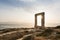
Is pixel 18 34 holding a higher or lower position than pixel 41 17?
lower

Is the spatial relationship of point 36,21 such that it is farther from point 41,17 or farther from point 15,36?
point 15,36

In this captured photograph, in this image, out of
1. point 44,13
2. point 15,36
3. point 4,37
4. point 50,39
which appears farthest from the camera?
point 44,13

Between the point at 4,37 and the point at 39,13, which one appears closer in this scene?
the point at 4,37

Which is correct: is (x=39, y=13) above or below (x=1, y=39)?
above

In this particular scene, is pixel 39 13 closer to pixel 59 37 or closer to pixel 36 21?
pixel 36 21

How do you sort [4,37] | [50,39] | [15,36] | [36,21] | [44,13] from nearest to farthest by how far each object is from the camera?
[50,39]
[4,37]
[15,36]
[44,13]
[36,21]

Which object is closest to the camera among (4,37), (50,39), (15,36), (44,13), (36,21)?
(50,39)

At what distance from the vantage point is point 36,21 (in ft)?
75.6

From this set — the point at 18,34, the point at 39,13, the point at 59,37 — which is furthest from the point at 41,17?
the point at 59,37

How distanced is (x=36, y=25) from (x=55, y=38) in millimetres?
12951

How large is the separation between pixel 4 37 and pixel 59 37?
213 inches

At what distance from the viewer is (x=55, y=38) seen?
400 inches

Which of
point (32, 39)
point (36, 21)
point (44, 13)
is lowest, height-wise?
point (32, 39)

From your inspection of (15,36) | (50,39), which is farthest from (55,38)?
(15,36)
